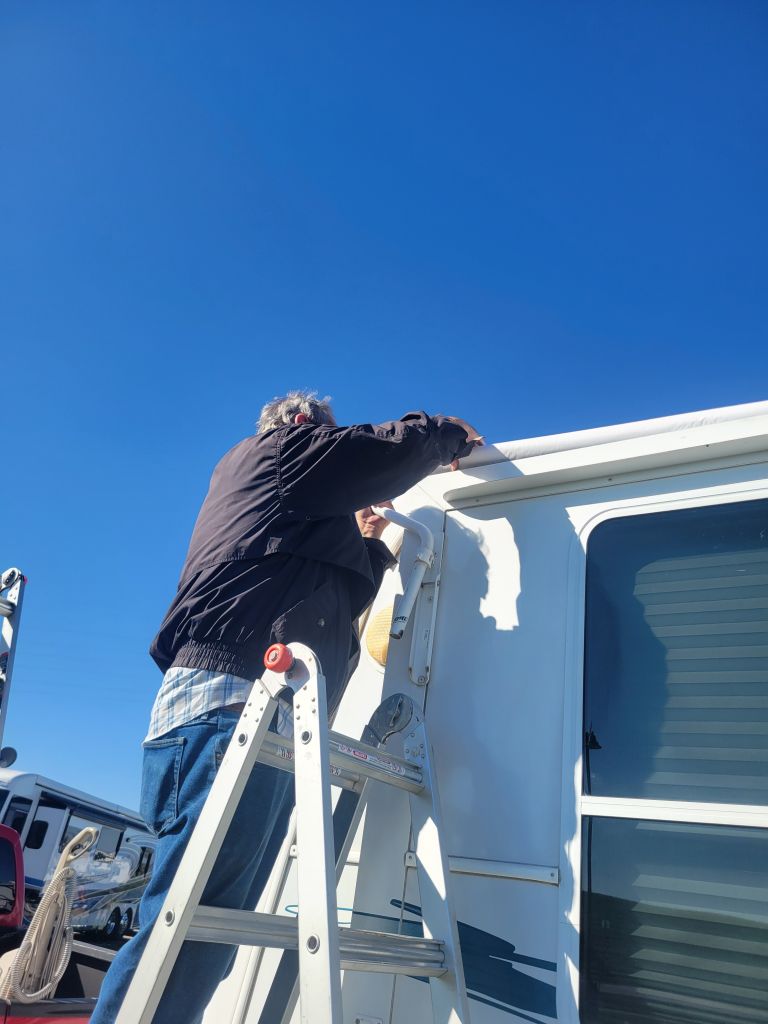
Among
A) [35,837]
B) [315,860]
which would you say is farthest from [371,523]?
[35,837]

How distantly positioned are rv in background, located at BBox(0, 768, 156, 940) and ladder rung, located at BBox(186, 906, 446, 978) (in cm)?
1652

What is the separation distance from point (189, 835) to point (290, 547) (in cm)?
74

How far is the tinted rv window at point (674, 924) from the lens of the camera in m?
1.78

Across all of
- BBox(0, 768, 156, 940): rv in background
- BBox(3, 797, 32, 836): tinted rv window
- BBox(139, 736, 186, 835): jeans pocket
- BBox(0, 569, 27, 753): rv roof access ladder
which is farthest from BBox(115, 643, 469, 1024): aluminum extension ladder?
BBox(3, 797, 32, 836): tinted rv window

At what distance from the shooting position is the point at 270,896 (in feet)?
7.68

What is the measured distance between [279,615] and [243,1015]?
1.11 meters

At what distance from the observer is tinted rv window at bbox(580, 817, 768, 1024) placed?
1.78 meters

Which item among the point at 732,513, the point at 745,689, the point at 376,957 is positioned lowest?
the point at 376,957

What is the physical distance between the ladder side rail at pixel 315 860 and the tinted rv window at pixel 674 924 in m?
0.78

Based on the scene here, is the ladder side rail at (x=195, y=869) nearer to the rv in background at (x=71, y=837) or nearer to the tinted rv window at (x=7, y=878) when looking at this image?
the tinted rv window at (x=7, y=878)

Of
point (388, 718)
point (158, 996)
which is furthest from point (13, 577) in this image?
point (158, 996)

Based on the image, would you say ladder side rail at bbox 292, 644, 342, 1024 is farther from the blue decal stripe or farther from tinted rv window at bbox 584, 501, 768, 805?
tinted rv window at bbox 584, 501, 768, 805

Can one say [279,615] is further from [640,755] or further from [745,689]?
[745,689]

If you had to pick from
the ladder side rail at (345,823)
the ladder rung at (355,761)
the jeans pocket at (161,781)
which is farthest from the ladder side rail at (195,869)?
the ladder side rail at (345,823)
